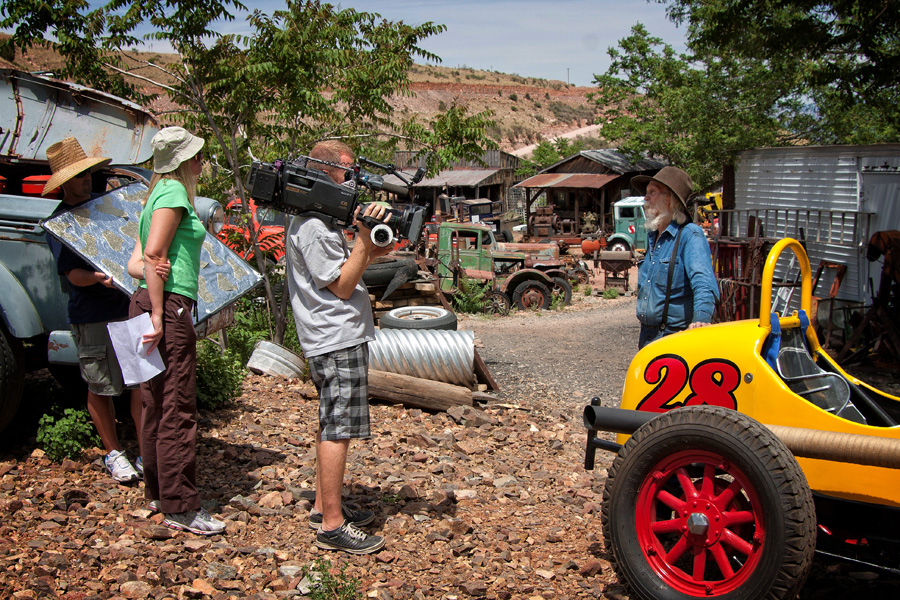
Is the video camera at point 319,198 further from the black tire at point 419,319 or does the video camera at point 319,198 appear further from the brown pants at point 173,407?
the black tire at point 419,319

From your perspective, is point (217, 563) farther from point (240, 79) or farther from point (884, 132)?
point (884, 132)

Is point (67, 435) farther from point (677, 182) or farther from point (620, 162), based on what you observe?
point (620, 162)

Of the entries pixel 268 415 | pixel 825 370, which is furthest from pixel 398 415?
pixel 825 370

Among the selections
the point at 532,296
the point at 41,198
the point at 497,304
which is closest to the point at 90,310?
the point at 41,198

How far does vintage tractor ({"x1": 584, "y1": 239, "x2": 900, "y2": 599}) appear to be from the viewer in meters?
2.29

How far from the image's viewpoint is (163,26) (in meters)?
6.66

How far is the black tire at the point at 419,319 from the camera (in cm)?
736

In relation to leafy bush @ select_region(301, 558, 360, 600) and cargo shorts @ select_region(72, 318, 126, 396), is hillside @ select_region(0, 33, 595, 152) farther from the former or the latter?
leafy bush @ select_region(301, 558, 360, 600)

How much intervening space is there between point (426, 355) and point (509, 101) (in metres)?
79.8

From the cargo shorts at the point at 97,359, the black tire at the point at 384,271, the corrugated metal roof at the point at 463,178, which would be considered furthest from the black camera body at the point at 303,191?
the corrugated metal roof at the point at 463,178

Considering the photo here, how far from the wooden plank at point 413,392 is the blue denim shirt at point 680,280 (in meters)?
2.22

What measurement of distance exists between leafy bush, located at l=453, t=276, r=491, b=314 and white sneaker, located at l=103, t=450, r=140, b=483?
35.0ft

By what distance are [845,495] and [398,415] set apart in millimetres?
3618

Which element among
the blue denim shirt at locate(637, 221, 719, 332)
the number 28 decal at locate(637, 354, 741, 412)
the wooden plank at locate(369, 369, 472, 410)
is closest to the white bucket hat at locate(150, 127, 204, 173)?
the number 28 decal at locate(637, 354, 741, 412)
